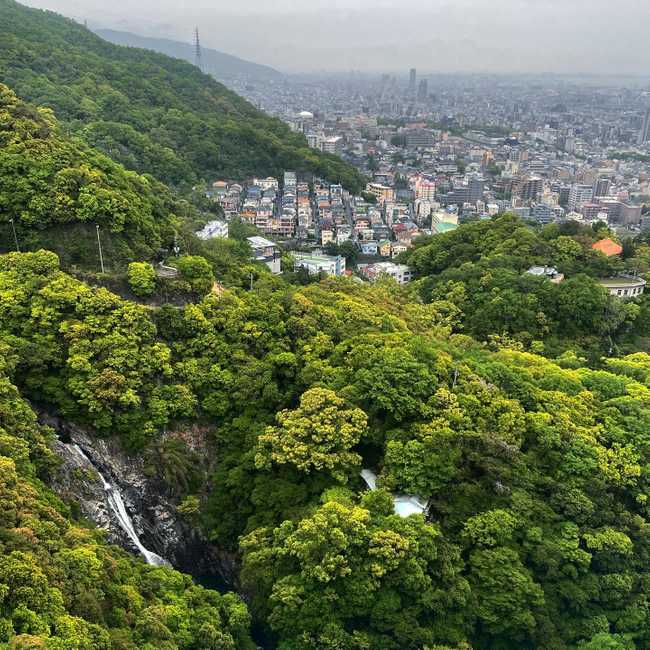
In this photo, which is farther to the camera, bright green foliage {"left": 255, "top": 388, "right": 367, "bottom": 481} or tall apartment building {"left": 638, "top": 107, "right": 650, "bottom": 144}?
tall apartment building {"left": 638, "top": 107, "right": 650, "bottom": 144}

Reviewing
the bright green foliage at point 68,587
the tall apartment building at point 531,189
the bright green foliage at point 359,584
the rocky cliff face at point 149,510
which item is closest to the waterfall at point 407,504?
the bright green foliage at point 359,584

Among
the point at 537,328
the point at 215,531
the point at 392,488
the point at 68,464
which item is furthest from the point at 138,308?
the point at 537,328

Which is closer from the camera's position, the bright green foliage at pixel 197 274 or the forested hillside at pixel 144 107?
the bright green foliage at pixel 197 274

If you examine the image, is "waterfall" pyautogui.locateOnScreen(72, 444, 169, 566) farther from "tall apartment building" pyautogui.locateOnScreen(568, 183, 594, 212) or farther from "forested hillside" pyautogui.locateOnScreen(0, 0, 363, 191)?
"tall apartment building" pyautogui.locateOnScreen(568, 183, 594, 212)

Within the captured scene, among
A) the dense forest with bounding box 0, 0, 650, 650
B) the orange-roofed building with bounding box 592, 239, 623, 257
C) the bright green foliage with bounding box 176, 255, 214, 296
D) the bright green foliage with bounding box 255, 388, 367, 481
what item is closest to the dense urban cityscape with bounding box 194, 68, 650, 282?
the orange-roofed building with bounding box 592, 239, 623, 257

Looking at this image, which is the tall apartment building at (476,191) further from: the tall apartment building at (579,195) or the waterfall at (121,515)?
the waterfall at (121,515)

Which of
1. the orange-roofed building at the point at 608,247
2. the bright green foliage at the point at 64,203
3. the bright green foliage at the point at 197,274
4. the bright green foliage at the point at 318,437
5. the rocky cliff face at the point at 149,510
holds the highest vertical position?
the bright green foliage at the point at 64,203

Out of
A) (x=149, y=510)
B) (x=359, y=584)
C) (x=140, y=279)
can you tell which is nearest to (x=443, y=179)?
(x=140, y=279)

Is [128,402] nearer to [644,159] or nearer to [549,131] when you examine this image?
[644,159]
